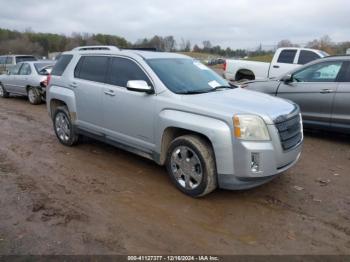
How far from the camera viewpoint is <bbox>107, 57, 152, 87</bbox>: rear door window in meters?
4.94

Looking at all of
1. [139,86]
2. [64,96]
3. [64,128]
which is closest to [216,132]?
[139,86]

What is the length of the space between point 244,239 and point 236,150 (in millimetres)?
971

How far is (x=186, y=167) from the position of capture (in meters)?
4.29

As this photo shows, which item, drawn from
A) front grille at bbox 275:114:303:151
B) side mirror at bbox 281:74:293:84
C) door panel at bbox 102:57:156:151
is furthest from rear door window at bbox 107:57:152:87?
side mirror at bbox 281:74:293:84

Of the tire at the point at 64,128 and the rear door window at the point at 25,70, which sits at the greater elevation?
the rear door window at the point at 25,70

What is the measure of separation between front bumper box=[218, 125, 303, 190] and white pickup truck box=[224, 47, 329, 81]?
844cm

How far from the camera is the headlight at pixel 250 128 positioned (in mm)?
3803

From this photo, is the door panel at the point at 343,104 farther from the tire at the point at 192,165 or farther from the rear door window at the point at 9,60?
the rear door window at the point at 9,60

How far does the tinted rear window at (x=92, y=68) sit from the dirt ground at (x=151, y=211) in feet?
4.57

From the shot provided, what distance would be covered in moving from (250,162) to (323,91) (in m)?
3.78

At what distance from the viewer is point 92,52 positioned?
5961mm

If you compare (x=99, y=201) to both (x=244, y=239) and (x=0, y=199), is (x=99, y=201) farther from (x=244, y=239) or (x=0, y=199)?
(x=244, y=239)

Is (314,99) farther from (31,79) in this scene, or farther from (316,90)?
(31,79)

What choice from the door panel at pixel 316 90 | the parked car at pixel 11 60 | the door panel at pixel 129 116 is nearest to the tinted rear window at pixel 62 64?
the door panel at pixel 129 116
